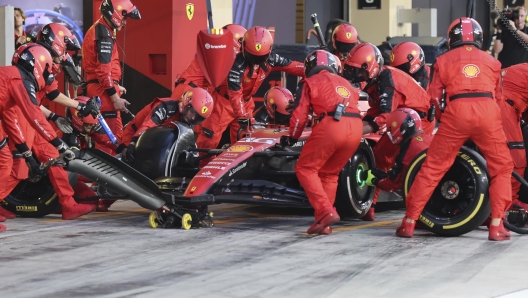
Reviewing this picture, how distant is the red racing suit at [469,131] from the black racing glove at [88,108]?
11.2 ft

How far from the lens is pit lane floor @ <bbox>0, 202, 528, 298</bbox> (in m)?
Result: 6.72

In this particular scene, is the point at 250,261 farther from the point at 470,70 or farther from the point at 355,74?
the point at 355,74

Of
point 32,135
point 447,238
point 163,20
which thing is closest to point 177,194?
point 32,135

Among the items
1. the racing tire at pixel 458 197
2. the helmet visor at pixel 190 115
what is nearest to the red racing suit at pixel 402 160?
the racing tire at pixel 458 197

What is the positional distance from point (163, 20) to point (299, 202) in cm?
598

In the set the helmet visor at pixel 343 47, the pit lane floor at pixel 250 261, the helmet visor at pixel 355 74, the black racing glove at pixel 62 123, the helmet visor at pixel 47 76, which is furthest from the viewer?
the helmet visor at pixel 343 47

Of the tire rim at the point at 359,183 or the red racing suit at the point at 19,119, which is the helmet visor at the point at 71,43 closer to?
the red racing suit at the point at 19,119

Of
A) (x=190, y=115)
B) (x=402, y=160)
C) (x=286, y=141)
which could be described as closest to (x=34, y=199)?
(x=190, y=115)

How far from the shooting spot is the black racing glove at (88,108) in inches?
403

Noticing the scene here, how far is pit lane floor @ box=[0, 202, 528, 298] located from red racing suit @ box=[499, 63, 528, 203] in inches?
31.4

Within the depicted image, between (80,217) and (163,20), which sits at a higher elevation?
(163,20)

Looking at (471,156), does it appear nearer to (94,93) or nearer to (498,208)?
(498,208)

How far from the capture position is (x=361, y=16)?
77.5 feet

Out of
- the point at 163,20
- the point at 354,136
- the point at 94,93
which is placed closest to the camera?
the point at 354,136
